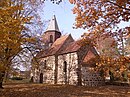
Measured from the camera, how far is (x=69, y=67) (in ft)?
101

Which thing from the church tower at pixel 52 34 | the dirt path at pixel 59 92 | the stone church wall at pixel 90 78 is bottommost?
the dirt path at pixel 59 92

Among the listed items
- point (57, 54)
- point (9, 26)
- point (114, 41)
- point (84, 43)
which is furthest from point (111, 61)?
point (57, 54)

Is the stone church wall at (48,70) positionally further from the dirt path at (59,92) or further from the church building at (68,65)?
the dirt path at (59,92)

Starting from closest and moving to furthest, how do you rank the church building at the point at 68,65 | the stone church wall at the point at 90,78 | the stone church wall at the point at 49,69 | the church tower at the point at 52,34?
the stone church wall at the point at 90,78
the church building at the point at 68,65
the stone church wall at the point at 49,69
the church tower at the point at 52,34

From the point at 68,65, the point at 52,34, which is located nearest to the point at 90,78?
the point at 68,65

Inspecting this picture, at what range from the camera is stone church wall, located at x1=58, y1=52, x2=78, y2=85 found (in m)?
29.5

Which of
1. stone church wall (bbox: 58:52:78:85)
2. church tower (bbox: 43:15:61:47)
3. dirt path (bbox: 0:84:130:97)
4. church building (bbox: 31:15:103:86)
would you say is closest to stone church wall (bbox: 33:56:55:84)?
church building (bbox: 31:15:103:86)

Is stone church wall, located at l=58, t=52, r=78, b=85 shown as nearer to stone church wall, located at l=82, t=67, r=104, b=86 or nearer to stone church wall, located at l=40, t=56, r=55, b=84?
stone church wall, located at l=82, t=67, r=104, b=86

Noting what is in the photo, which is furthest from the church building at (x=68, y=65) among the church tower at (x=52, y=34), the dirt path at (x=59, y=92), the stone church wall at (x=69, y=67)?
the dirt path at (x=59, y=92)

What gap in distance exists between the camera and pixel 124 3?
8.94 metres

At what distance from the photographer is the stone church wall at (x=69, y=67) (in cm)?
2950

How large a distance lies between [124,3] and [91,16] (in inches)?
88.3

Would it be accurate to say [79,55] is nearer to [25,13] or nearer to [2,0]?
[25,13]

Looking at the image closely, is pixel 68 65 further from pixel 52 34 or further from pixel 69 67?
pixel 52 34
